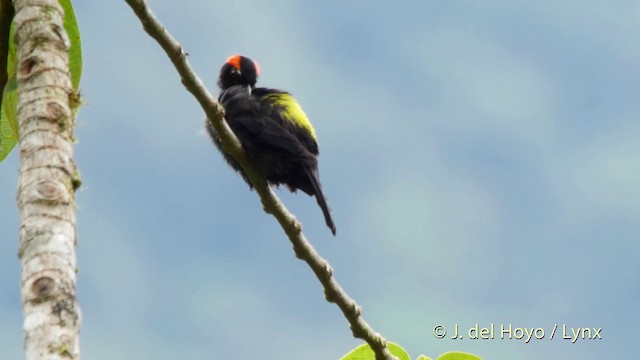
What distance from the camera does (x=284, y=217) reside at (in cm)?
495

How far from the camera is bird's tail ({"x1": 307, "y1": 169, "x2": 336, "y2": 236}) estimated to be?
20.6 ft

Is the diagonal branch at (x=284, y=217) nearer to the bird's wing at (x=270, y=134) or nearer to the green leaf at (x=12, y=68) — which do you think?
the green leaf at (x=12, y=68)

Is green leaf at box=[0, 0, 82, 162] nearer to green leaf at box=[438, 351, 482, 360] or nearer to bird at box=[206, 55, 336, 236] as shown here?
bird at box=[206, 55, 336, 236]

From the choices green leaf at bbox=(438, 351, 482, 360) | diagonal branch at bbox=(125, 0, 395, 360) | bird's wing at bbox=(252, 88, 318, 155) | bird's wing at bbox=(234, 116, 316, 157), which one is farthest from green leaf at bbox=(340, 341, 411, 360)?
bird's wing at bbox=(252, 88, 318, 155)

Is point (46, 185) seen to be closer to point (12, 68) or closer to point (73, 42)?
point (12, 68)

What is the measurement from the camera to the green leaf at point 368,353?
4.73 meters

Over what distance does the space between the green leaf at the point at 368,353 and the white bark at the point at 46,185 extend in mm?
1891

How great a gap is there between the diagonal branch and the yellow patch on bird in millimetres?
1803

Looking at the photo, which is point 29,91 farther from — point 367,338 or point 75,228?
point 367,338

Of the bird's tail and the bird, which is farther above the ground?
the bird

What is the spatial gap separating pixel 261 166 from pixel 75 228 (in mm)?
3228

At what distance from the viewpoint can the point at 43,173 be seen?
2994 millimetres

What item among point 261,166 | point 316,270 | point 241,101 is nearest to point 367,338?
point 316,270

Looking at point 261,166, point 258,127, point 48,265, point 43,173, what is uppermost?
point 258,127
